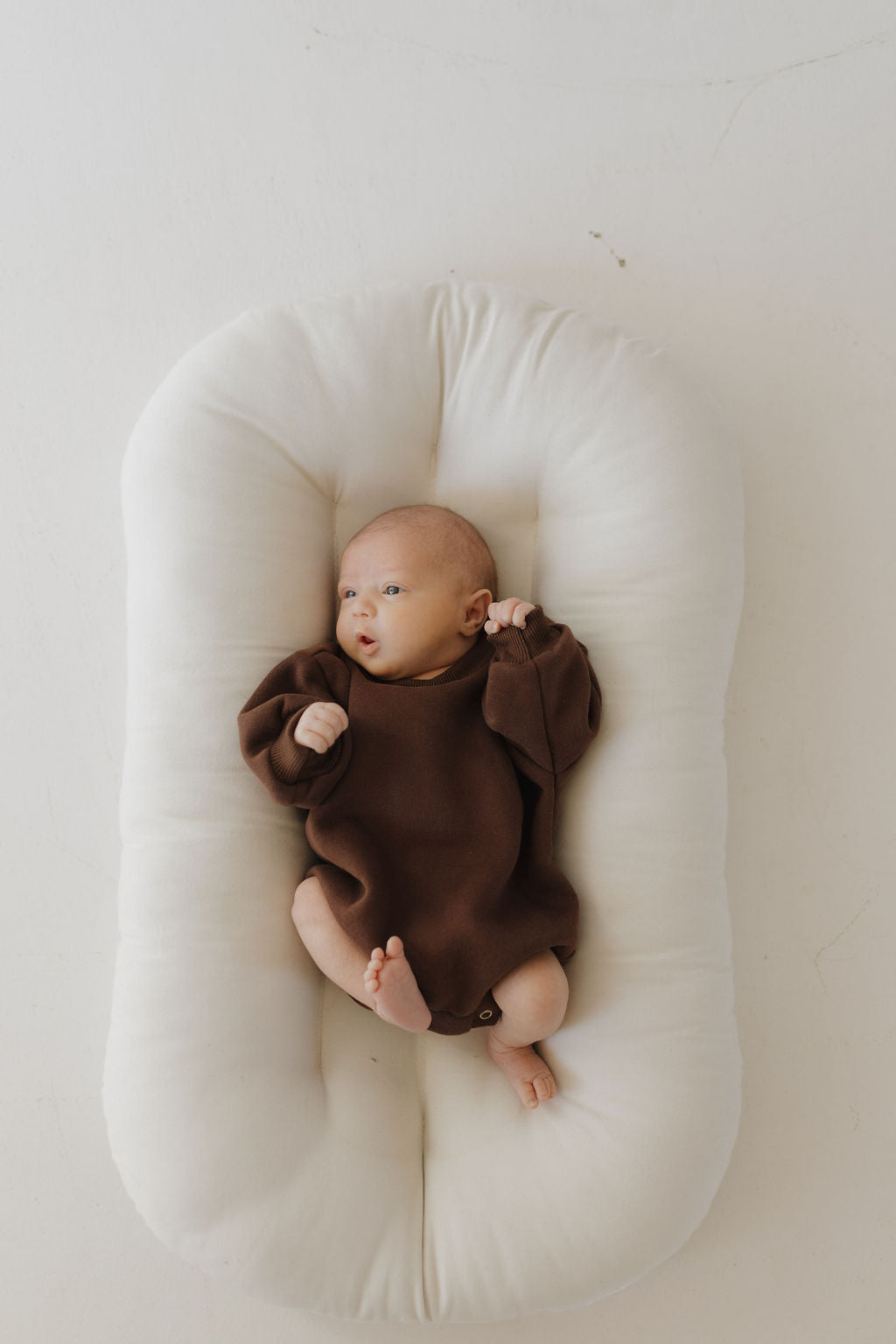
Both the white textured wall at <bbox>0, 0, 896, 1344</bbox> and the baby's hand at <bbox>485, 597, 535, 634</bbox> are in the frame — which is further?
the white textured wall at <bbox>0, 0, 896, 1344</bbox>

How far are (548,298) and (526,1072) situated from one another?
1.11 meters

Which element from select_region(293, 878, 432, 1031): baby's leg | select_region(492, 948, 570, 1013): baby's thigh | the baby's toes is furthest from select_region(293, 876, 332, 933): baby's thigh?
the baby's toes

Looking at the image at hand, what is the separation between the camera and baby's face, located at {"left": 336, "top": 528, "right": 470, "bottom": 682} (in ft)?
4.37

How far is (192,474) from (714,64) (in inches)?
40.7

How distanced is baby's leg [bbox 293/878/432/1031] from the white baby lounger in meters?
0.04

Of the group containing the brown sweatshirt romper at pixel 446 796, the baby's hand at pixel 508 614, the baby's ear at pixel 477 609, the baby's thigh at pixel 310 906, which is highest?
the baby's hand at pixel 508 614

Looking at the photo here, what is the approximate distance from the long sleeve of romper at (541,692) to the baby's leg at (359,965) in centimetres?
29

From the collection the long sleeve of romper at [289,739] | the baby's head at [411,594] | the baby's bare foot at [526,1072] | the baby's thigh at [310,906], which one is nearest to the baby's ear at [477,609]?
the baby's head at [411,594]

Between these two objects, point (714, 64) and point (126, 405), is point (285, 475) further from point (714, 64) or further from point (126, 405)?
point (714, 64)

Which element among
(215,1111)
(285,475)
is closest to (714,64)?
(285,475)

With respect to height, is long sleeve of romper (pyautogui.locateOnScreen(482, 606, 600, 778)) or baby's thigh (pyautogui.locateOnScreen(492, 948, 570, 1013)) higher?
long sleeve of romper (pyautogui.locateOnScreen(482, 606, 600, 778))

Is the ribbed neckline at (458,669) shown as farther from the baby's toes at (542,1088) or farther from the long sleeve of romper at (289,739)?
the baby's toes at (542,1088)

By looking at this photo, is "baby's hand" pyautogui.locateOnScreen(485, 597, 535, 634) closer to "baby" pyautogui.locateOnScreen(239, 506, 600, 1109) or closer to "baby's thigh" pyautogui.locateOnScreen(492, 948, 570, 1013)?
"baby" pyautogui.locateOnScreen(239, 506, 600, 1109)

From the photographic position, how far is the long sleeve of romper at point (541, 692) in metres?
1.28
